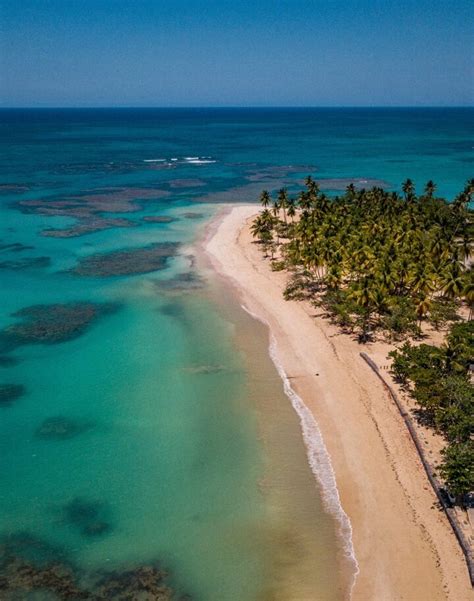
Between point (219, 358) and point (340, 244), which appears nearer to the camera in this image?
point (219, 358)

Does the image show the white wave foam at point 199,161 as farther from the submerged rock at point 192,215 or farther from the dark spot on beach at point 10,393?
the dark spot on beach at point 10,393

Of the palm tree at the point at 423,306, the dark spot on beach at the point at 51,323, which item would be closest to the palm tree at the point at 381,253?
the palm tree at the point at 423,306

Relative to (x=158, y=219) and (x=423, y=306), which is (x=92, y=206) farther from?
(x=423, y=306)

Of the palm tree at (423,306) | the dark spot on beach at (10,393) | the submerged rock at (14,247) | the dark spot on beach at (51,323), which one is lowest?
the dark spot on beach at (10,393)

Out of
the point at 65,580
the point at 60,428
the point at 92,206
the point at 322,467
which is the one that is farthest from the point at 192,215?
the point at 65,580

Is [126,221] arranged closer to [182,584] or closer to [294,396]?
[294,396]

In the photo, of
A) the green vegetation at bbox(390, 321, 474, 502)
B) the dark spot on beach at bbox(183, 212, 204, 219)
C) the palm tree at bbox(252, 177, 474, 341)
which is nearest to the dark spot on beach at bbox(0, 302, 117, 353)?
the palm tree at bbox(252, 177, 474, 341)

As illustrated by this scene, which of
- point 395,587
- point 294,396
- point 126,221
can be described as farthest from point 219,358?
point 126,221
